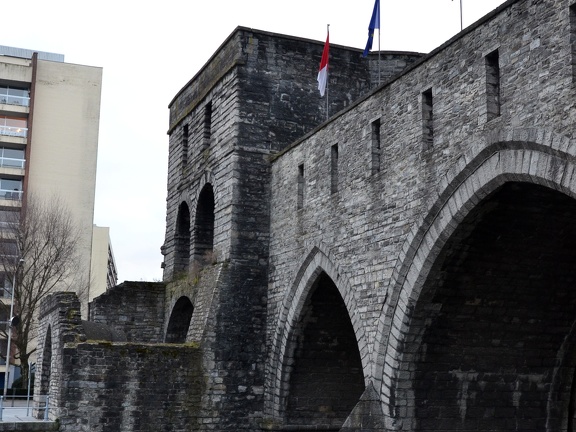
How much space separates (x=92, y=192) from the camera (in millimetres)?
38031

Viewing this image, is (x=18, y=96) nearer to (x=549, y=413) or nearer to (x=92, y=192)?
(x=92, y=192)

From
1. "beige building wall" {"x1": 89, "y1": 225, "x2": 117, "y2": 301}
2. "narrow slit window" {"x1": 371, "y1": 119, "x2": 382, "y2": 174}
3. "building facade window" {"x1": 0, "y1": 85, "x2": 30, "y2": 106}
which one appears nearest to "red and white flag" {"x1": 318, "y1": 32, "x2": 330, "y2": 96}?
"narrow slit window" {"x1": 371, "y1": 119, "x2": 382, "y2": 174}

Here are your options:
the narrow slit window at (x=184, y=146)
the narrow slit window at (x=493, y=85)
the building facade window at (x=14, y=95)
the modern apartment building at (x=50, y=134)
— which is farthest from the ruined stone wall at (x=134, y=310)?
the building facade window at (x=14, y=95)

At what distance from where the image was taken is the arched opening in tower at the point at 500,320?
37.9 ft

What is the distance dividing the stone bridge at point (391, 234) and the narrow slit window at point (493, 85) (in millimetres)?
19

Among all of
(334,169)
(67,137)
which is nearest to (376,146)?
(334,169)

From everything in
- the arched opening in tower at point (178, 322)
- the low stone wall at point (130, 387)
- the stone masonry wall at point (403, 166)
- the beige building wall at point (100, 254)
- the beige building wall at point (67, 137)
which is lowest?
the low stone wall at point (130, 387)

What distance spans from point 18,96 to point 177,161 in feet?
61.3

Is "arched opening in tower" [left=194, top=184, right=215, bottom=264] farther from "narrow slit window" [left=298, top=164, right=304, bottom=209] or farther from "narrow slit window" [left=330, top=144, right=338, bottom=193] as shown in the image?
"narrow slit window" [left=330, top=144, right=338, bottom=193]

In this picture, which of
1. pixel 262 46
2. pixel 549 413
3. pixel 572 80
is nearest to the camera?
pixel 572 80

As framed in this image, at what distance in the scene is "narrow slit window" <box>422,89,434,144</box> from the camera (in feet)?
39.3

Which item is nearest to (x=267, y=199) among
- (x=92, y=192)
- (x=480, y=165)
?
(x=480, y=165)

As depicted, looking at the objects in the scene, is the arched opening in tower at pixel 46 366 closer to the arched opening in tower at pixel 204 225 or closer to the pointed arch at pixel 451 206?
the arched opening in tower at pixel 204 225

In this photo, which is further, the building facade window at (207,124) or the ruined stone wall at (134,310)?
the ruined stone wall at (134,310)
